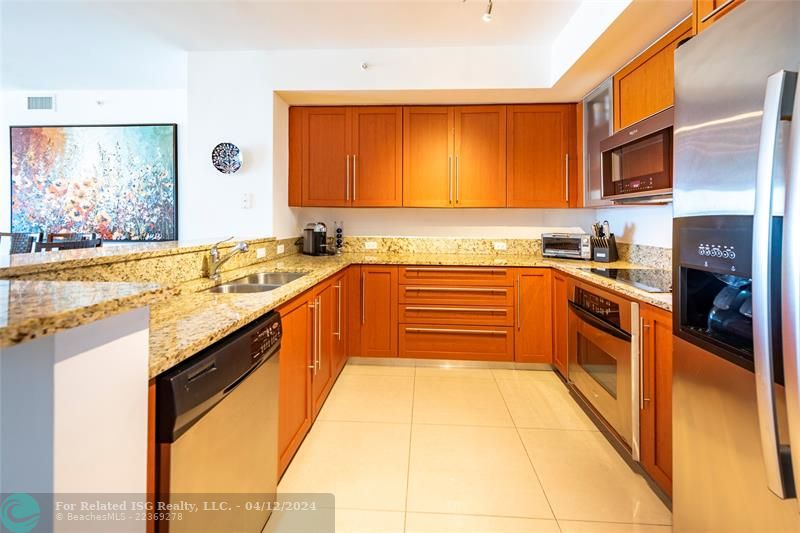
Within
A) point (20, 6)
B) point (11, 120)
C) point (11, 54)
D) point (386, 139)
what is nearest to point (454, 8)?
point (386, 139)

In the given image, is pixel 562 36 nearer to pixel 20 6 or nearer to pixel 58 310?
pixel 58 310

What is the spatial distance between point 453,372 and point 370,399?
0.81m

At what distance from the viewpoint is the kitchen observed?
0.79 metres

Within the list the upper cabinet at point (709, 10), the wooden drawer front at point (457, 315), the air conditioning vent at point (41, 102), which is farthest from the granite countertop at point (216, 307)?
the air conditioning vent at point (41, 102)

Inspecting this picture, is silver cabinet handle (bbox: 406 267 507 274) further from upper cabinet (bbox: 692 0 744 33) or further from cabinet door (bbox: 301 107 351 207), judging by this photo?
upper cabinet (bbox: 692 0 744 33)

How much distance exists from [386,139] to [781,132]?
2815 millimetres

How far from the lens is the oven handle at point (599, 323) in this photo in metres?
1.85

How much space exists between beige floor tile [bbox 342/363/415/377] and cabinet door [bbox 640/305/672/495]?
168 cm

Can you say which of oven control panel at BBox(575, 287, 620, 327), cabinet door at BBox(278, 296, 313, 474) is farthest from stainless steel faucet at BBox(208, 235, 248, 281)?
oven control panel at BBox(575, 287, 620, 327)

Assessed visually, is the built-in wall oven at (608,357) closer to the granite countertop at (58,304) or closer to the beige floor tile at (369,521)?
the beige floor tile at (369,521)

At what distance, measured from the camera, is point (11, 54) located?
123 inches

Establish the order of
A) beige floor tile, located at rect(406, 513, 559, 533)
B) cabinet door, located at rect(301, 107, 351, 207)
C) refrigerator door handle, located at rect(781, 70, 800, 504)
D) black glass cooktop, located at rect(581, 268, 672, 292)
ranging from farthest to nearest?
cabinet door, located at rect(301, 107, 351, 207), black glass cooktop, located at rect(581, 268, 672, 292), beige floor tile, located at rect(406, 513, 559, 533), refrigerator door handle, located at rect(781, 70, 800, 504)

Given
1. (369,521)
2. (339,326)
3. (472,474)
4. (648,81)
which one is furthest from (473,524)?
(648,81)

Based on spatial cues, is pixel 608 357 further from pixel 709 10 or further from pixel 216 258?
pixel 216 258
